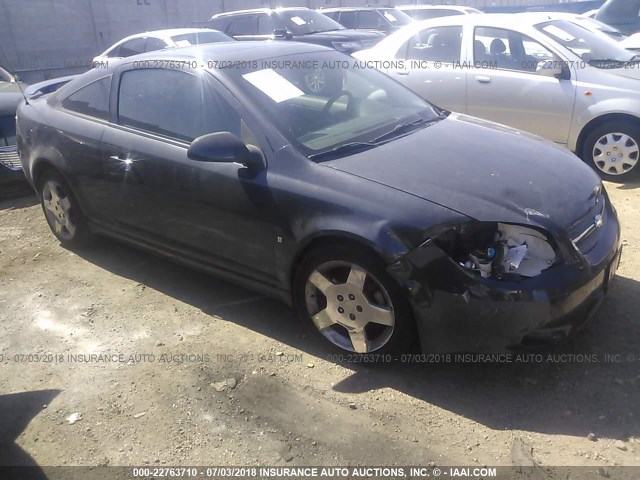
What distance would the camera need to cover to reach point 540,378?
9.64ft

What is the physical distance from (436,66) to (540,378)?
171 inches

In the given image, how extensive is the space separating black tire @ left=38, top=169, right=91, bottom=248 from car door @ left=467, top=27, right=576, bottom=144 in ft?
13.4

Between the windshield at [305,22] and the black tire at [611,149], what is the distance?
7.62m

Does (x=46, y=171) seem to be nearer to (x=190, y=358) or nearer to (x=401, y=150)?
(x=190, y=358)

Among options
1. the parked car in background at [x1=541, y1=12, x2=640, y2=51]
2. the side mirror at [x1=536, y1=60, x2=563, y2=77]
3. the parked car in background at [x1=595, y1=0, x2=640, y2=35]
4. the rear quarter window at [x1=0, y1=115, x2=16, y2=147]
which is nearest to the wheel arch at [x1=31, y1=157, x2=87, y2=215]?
the rear quarter window at [x1=0, y1=115, x2=16, y2=147]

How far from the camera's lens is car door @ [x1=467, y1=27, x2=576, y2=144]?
5.77 m

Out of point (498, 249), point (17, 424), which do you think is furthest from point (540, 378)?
point (17, 424)

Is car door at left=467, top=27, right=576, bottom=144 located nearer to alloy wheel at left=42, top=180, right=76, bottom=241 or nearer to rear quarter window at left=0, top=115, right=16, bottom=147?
alloy wheel at left=42, top=180, right=76, bottom=241

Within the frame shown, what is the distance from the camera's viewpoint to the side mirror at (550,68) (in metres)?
5.70

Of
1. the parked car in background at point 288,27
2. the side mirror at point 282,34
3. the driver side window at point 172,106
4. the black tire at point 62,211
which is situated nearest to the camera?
the driver side window at point 172,106

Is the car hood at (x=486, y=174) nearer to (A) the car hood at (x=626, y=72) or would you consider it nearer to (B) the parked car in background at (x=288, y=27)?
(A) the car hood at (x=626, y=72)

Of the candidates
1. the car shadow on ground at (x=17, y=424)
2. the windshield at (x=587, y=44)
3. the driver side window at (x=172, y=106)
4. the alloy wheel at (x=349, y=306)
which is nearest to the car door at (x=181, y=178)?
the driver side window at (x=172, y=106)

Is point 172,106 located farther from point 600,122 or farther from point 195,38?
point 195,38

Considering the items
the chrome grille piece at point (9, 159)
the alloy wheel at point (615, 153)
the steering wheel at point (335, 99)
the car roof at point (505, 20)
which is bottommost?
the alloy wheel at point (615, 153)
